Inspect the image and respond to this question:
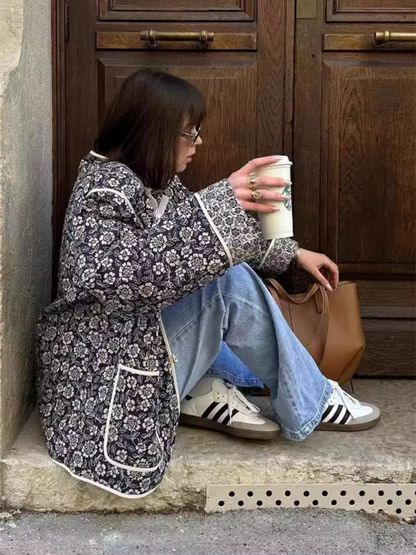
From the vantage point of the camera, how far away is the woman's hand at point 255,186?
1.57 metres

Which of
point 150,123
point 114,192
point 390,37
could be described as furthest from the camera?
point 390,37

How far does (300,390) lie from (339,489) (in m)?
0.27

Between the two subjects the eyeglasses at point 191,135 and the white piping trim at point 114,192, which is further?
the eyeglasses at point 191,135

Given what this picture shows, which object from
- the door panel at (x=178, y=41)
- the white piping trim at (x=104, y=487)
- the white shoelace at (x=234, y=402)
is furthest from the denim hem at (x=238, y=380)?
the door panel at (x=178, y=41)

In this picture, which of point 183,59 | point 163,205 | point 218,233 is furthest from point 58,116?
point 218,233

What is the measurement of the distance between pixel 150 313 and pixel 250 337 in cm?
28

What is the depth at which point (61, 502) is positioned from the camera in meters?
1.86

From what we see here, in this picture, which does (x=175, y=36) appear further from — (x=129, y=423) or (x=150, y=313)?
(x=129, y=423)

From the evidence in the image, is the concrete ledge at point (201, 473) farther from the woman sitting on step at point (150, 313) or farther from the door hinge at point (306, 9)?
the door hinge at point (306, 9)

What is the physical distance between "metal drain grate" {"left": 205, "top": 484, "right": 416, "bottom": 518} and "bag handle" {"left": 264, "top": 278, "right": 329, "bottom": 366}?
1.48 feet

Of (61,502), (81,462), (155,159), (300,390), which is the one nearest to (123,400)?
(81,462)

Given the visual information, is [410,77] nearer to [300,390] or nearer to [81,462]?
[300,390]

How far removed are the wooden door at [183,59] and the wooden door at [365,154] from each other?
0.09 meters

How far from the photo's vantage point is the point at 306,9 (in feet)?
8.00
